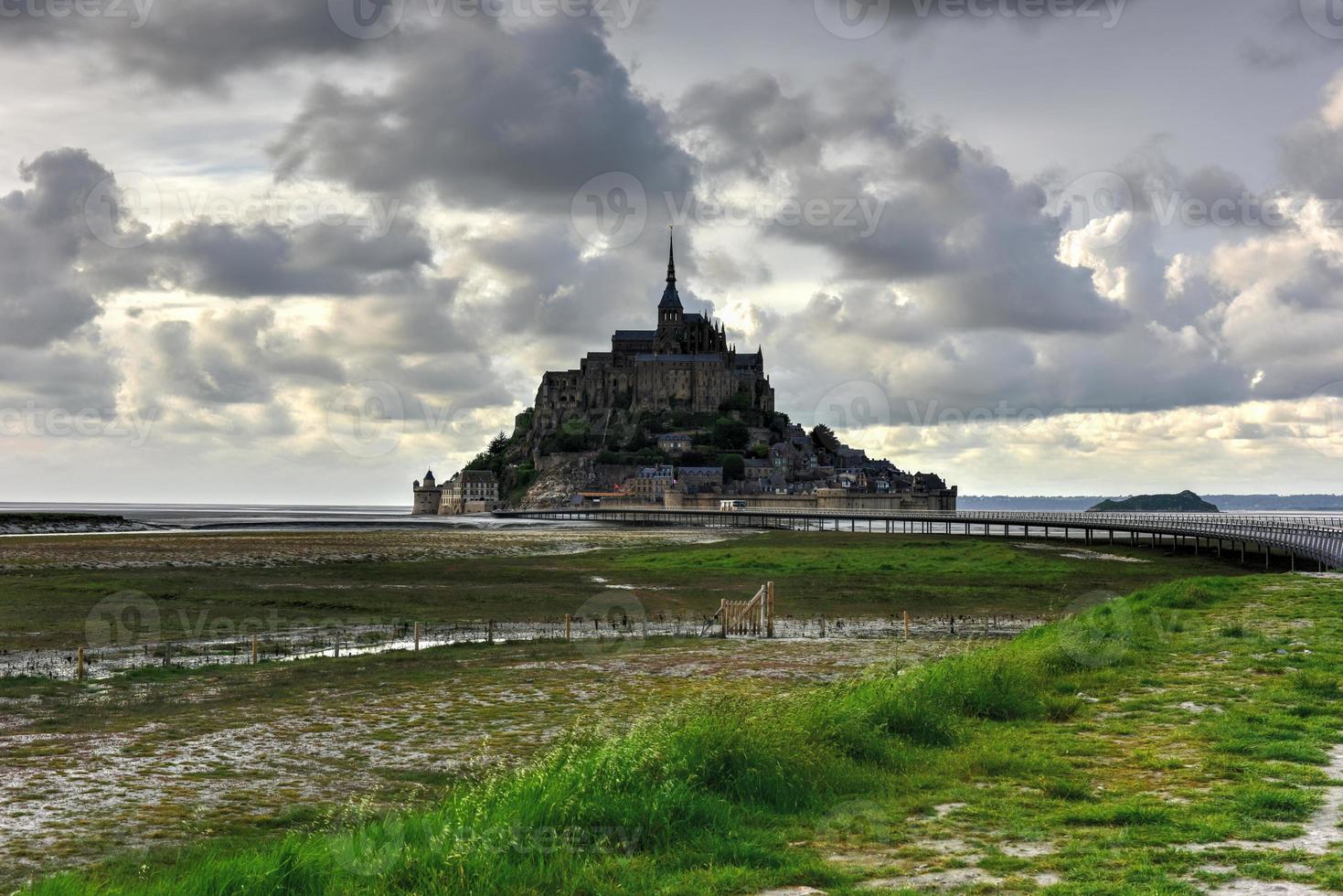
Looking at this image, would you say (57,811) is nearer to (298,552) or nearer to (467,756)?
(467,756)

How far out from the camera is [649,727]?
1043 cm

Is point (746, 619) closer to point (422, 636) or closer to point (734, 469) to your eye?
point (422, 636)

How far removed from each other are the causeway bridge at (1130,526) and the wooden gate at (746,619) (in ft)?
85.8

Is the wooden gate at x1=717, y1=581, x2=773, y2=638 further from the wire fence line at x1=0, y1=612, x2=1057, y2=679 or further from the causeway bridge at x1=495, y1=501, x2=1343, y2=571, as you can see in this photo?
the causeway bridge at x1=495, y1=501, x2=1343, y2=571

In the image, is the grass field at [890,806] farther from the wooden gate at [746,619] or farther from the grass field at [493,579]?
the grass field at [493,579]

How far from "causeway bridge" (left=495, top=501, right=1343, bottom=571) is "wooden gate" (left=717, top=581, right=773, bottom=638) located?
2615 cm

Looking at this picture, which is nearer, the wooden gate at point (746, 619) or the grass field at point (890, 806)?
the grass field at point (890, 806)

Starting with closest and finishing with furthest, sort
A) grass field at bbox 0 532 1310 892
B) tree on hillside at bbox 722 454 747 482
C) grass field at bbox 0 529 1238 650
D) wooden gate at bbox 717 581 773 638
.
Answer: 1. grass field at bbox 0 532 1310 892
2. wooden gate at bbox 717 581 773 638
3. grass field at bbox 0 529 1238 650
4. tree on hillside at bbox 722 454 747 482

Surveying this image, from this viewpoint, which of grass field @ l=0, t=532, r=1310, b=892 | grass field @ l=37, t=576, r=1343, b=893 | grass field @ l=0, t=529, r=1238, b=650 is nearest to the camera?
grass field @ l=37, t=576, r=1343, b=893

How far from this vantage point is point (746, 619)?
91.1 feet

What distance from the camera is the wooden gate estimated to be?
1047 inches

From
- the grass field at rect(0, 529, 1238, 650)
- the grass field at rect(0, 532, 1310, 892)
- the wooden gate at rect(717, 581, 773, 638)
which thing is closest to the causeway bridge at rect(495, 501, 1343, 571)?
the grass field at rect(0, 529, 1238, 650)

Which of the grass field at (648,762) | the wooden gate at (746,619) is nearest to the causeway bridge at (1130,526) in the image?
the wooden gate at (746,619)

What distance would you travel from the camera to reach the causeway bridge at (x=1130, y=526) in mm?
51781
